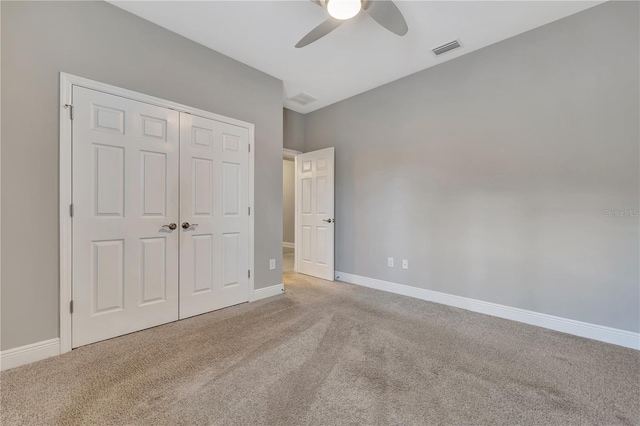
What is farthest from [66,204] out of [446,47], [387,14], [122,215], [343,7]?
[446,47]

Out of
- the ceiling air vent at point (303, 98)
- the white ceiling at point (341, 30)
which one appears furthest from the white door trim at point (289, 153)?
the white ceiling at point (341, 30)

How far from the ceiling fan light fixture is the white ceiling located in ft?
1.54

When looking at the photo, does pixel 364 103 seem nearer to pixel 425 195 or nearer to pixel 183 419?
pixel 425 195

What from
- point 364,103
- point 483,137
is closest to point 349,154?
point 364,103

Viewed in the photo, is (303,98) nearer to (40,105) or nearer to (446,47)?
(446,47)

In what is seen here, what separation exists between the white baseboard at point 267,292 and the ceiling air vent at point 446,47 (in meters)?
3.32

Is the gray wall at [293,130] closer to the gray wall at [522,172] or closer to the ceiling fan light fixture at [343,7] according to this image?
the gray wall at [522,172]

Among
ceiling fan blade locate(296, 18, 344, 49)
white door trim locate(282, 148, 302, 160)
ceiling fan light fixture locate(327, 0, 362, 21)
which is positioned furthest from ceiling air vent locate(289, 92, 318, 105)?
ceiling fan light fixture locate(327, 0, 362, 21)

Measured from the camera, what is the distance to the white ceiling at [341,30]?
2.25 m

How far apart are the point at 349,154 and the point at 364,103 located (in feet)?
2.52

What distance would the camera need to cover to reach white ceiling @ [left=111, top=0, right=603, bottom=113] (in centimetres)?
225

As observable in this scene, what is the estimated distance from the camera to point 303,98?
13.3ft

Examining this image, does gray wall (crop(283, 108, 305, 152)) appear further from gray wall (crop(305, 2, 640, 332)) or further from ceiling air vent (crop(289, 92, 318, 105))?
gray wall (crop(305, 2, 640, 332))

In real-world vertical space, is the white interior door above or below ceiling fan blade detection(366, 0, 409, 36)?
below
